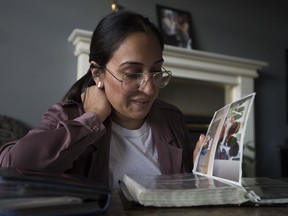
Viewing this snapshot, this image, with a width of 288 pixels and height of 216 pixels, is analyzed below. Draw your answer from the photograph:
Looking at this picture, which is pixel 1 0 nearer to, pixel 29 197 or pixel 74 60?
pixel 74 60

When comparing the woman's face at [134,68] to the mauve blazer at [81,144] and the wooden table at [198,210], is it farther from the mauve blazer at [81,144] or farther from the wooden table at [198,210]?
the wooden table at [198,210]

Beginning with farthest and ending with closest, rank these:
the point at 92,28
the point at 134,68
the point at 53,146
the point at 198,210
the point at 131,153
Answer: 1. the point at 92,28
2. the point at 131,153
3. the point at 134,68
4. the point at 53,146
5. the point at 198,210

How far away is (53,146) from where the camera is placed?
0.65m

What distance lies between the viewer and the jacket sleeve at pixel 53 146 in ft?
2.05

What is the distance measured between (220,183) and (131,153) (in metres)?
0.48

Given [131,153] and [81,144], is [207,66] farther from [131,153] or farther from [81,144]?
[81,144]

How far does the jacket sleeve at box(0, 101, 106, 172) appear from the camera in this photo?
2.05ft

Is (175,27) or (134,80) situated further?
(175,27)

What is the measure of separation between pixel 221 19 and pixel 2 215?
318cm

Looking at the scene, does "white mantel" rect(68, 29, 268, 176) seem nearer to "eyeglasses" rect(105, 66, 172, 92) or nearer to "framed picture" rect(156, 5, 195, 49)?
"framed picture" rect(156, 5, 195, 49)

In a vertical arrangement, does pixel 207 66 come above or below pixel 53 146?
above

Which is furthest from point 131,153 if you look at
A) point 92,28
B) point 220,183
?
point 92,28

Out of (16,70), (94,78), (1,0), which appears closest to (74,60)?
(16,70)

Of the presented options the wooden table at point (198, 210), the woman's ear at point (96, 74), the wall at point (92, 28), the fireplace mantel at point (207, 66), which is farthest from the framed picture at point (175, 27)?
the wooden table at point (198, 210)
